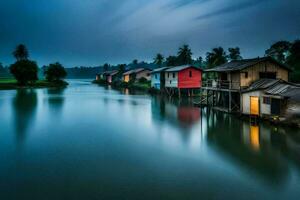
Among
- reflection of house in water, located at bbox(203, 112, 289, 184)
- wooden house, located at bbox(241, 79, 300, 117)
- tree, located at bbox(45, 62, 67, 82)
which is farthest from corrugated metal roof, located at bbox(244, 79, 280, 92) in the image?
tree, located at bbox(45, 62, 67, 82)

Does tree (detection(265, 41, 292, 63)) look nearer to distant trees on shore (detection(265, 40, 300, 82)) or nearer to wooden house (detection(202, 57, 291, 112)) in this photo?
distant trees on shore (detection(265, 40, 300, 82))

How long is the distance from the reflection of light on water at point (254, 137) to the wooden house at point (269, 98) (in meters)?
2.36

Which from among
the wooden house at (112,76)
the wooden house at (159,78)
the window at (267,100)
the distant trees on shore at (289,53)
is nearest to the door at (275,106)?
the window at (267,100)

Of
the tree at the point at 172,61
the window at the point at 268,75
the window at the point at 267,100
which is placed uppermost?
the tree at the point at 172,61

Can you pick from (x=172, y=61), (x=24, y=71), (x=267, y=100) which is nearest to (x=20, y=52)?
(x=24, y=71)

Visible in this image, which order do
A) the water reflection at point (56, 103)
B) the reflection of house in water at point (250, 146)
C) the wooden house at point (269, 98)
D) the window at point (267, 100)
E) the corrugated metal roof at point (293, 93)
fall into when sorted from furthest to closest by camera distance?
the water reflection at point (56, 103) → the window at point (267, 100) → the wooden house at point (269, 98) → the corrugated metal roof at point (293, 93) → the reflection of house in water at point (250, 146)

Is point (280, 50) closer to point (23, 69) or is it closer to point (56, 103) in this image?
point (56, 103)

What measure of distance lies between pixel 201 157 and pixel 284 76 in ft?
59.0

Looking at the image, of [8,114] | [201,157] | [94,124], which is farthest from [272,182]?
[8,114]

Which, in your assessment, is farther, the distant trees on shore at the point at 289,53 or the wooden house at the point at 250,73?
the distant trees on shore at the point at 289,53

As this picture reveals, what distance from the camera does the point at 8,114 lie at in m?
29.7

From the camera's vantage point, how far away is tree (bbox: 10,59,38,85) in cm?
7325

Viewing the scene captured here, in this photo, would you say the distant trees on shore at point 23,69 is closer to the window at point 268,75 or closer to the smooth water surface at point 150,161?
the smooth water surface at point 150,161

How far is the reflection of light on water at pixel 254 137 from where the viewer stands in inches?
617
